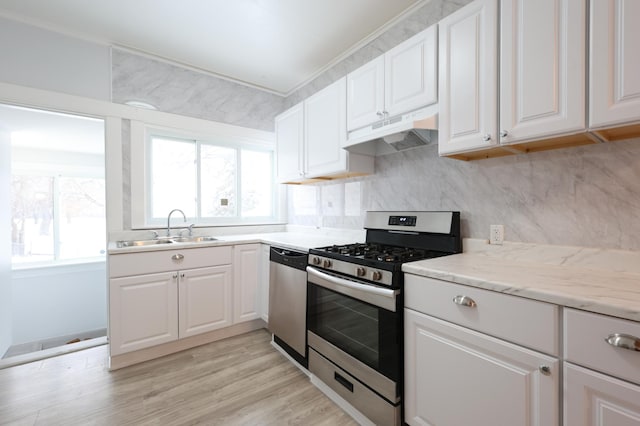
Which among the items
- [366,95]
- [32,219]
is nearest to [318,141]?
[366,95]

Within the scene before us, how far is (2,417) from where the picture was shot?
163 centimetres

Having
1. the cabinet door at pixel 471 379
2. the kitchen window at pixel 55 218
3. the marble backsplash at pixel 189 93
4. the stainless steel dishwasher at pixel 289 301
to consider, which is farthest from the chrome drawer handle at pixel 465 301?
the kitchen window at pixel 55 218

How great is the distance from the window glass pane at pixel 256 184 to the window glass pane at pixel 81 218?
12.0 ft

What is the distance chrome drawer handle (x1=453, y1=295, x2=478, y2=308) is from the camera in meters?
1.15

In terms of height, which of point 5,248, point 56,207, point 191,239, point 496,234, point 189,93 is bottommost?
point 5,248

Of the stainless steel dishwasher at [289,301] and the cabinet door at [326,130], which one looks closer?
the stainless steel dishwasher at [289,301]

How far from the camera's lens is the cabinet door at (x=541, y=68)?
1.14 m

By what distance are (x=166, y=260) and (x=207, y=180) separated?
115 cm

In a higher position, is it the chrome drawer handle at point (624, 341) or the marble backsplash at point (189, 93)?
the marble backsplash at point (189, 93)

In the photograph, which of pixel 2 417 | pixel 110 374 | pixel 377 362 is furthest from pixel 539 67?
pixel 2 417

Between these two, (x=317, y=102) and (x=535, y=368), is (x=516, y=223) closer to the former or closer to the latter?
(x=535, y=368)

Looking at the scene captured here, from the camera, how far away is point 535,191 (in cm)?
153

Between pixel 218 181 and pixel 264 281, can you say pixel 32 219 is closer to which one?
pixel 218 181

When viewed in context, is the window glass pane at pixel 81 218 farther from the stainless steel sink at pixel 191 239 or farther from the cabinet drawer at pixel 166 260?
the cabinet drawer at pixel 166 260
